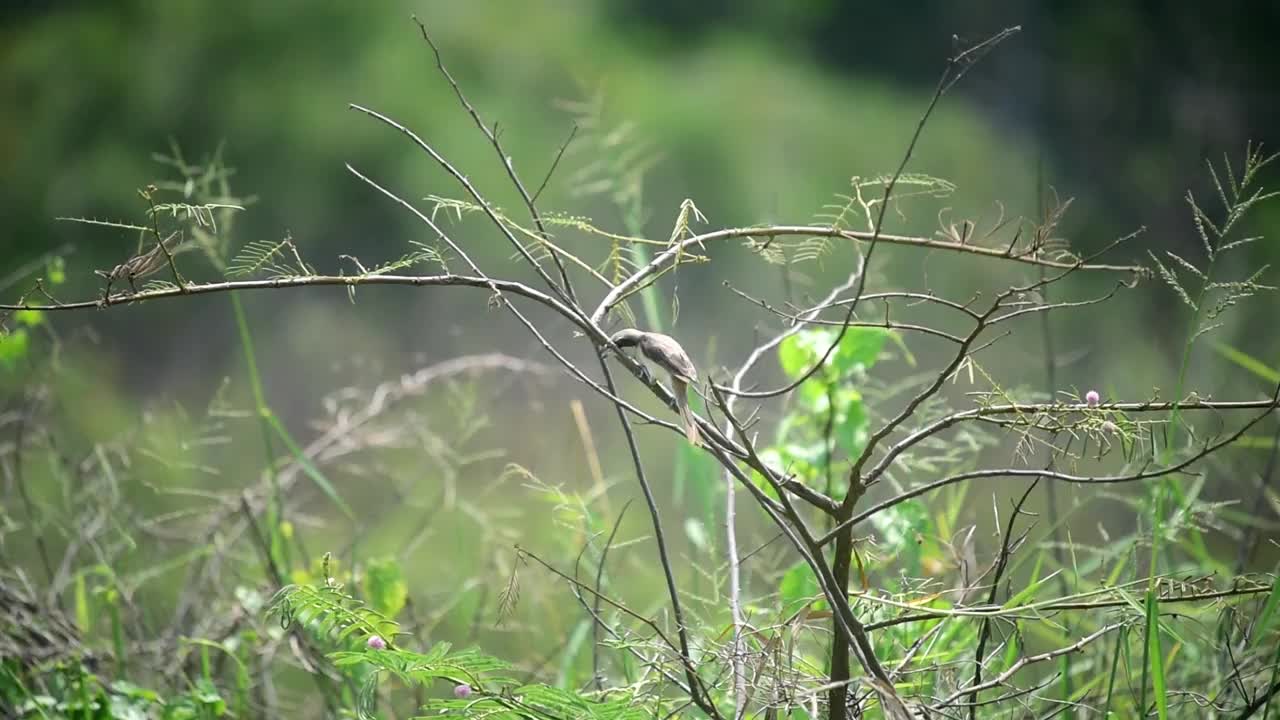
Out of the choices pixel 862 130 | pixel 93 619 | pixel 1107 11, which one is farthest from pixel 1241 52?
pixel 93 619

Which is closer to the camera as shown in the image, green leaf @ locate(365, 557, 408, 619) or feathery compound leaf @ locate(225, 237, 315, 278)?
feathery compound leaf @ locate(225, 237, 315, 278)

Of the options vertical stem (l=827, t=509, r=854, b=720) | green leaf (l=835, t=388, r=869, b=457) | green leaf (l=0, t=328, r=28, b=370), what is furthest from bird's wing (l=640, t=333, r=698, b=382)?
green leaf (l=0, t=328, r=28, b=370)

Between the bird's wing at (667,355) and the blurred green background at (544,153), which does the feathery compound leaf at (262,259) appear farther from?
the blurred green background at (544,153)

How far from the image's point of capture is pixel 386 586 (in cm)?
125

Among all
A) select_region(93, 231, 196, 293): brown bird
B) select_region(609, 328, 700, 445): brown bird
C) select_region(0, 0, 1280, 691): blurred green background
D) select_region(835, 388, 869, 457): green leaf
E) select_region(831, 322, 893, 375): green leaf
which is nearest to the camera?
select_region(93, 231, 196, 293): brown bird

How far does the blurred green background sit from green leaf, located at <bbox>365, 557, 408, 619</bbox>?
965 mm

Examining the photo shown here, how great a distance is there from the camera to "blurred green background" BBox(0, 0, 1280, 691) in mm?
2539

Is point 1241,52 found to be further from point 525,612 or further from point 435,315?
point 525,612

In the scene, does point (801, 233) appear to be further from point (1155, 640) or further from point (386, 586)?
point (386, 586)

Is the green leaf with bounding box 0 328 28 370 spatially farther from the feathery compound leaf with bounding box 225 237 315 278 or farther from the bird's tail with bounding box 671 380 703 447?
the bird's tail with bounding box 671 380 703 447

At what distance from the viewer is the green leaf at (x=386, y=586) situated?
1.25m

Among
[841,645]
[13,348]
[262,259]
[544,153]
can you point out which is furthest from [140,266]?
[544,153]

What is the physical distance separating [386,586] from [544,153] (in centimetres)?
189

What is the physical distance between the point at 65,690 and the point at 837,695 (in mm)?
926
